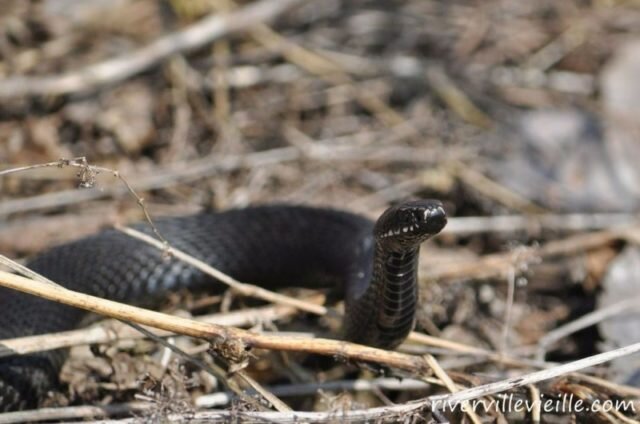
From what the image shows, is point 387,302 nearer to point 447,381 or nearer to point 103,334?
point 447,381

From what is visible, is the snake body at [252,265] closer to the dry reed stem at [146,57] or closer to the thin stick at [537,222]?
the thin stick at [537,222]

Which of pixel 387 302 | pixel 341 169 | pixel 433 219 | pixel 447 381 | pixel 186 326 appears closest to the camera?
pixel 433 219

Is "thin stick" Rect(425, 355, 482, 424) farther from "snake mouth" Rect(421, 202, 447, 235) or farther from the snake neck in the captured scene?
"snake mouth" Rect(421, 202, 447, 235)

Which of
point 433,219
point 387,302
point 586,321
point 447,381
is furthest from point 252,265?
point 433,219

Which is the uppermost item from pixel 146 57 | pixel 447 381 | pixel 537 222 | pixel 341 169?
pixel 146 57

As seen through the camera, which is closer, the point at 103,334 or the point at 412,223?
the point at 412,223

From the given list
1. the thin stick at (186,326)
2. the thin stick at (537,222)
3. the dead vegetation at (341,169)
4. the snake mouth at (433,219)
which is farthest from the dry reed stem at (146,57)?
the snake mouth at (433,219)
